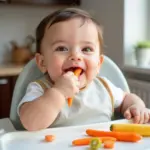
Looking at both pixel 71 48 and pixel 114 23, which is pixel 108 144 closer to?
pixel 71 48

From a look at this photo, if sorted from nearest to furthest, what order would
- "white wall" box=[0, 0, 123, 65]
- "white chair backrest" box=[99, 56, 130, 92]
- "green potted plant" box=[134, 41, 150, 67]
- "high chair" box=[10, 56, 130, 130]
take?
"high chair" box=[10, 56, 130, 130]
"white chair backrest" box=[99, 56, 130, 92]
"green potted plant" box=[134, 41, 150, 67]
"white wall" box=[0, 0, 123, 65]

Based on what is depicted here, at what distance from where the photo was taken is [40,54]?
0.90 metres

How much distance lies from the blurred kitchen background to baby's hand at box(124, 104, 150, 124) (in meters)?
1.00

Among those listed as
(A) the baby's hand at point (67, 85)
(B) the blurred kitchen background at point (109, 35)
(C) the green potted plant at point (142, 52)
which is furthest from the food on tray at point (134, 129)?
(C) the green potted plant at point (142, 52)

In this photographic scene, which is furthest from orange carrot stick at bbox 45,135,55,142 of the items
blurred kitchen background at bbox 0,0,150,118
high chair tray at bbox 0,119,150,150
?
blurred kitchen background at bbox 0,0,150,118

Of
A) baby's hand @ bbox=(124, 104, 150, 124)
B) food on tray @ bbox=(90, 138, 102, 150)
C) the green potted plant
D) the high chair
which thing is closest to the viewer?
food on tray @ bbox=(90, 138, 102, 150)

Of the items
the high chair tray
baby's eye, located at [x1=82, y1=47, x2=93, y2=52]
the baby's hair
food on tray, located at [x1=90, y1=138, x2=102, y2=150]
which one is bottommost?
the high chair tray

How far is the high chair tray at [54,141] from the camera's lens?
65cm

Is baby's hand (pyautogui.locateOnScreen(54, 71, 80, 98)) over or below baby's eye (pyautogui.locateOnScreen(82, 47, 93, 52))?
below

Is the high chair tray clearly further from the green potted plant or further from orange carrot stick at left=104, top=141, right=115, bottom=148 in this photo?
the green potted plant

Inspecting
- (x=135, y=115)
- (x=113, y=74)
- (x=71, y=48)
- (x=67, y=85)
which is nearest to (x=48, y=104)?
(x=67, y=85)

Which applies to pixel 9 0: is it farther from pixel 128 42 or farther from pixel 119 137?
pixel 119 137

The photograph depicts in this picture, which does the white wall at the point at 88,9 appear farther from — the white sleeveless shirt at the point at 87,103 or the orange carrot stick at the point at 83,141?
the orange carrot stick at the point at 83,141

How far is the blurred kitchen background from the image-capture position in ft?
6.67
